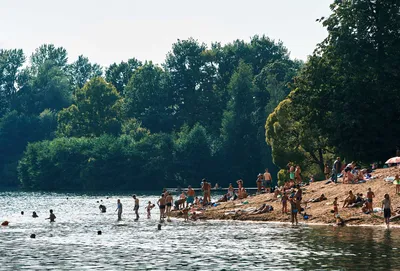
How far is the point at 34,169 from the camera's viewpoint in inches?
6407

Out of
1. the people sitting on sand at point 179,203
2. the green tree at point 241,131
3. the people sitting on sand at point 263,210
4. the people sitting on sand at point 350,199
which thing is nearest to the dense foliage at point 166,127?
the green tree at point 241,131

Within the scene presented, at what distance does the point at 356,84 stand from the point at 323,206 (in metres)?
18.4

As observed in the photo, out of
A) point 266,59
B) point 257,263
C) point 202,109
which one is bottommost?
point 257,263

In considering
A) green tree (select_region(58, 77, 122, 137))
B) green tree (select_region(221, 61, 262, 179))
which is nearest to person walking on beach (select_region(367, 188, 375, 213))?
green tree (select_region(221, 61, 262, 179))

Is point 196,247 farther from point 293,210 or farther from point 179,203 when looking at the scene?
point 179,203

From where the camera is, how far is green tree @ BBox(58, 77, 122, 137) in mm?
184375

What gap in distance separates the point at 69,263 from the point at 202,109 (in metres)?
136

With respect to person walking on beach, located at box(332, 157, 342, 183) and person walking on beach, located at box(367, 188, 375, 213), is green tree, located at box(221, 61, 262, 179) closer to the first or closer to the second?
person walking on beach, located at box(332, 157, 342, 183)

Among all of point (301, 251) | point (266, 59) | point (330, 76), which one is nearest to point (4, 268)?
point (301, 251)

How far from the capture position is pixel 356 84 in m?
77.9

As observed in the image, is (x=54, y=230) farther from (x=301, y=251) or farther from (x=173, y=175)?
(x=173, y=175)

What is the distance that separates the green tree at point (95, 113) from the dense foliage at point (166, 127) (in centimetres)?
23

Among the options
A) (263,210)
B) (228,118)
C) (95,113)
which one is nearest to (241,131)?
(228,118)

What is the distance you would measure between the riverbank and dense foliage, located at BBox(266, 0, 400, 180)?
7.45 metres
